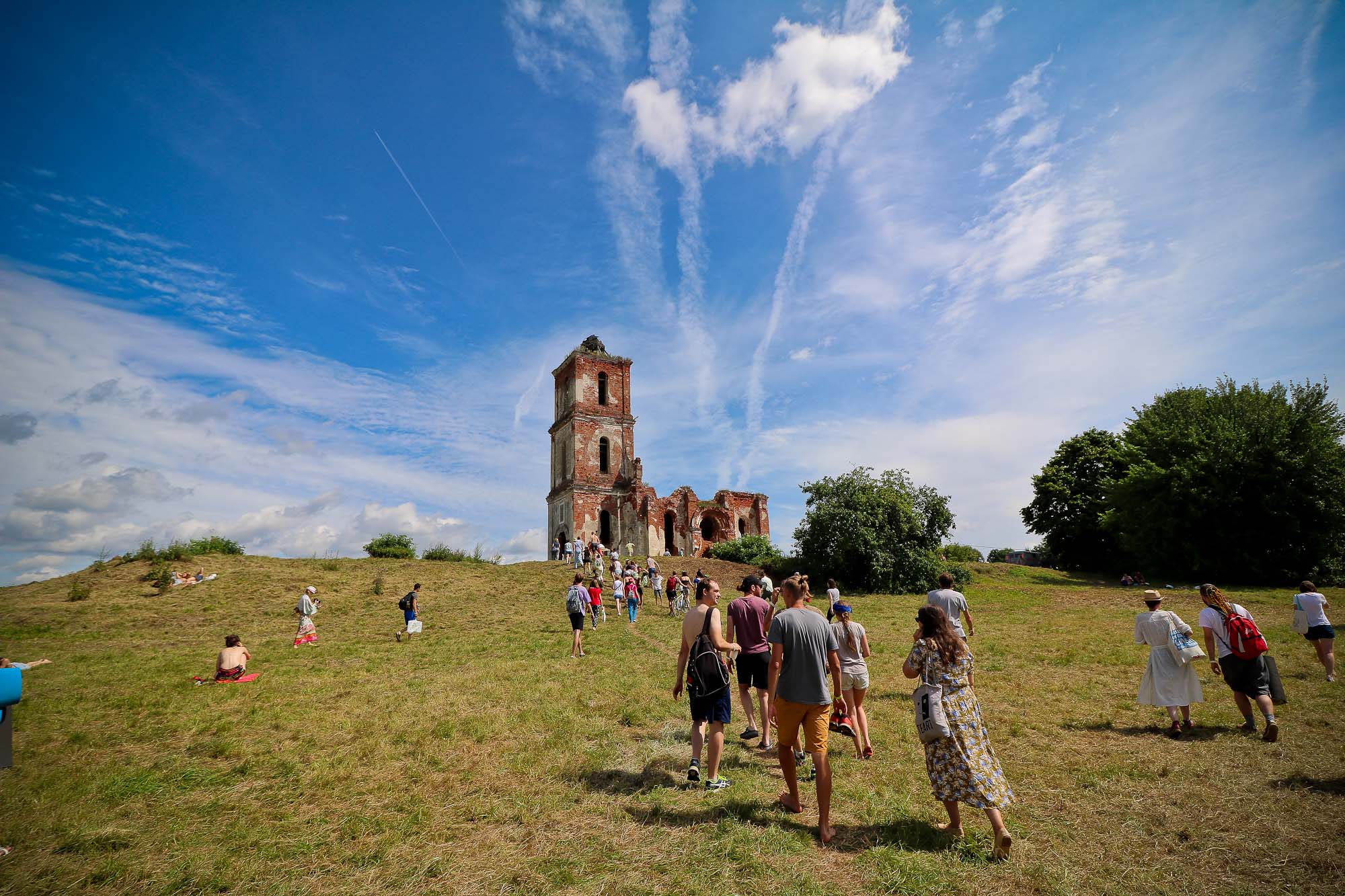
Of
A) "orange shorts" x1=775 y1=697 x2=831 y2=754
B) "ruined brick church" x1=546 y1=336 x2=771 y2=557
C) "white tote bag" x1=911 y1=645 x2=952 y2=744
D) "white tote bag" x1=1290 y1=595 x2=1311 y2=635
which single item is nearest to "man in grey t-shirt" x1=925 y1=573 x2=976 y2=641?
"white tote bag" x1=911 y1=645 x2=952 y2=744

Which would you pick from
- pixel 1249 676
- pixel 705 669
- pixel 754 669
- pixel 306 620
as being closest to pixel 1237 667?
pixel 1249 676

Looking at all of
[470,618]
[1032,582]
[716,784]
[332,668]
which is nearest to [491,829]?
[716,784]

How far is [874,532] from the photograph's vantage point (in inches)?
1105

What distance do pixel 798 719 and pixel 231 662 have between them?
433 inches

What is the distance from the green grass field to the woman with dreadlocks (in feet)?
0.98

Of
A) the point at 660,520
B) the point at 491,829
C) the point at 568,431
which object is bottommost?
the point at 491,829

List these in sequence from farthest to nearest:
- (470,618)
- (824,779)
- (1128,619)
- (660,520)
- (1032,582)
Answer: (660,520), (1032,582), (470,618), (1128,619), (824,779)

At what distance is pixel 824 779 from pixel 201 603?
23056mm

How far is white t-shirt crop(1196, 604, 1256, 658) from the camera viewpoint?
24.5 feet

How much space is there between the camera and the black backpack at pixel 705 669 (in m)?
5.83

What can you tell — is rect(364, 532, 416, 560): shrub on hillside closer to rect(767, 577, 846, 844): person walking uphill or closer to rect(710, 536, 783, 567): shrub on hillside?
rect(710, 536, 783, 567): shrub on hillside

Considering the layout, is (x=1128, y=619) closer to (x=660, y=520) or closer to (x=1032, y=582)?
(x=1032, y=582)

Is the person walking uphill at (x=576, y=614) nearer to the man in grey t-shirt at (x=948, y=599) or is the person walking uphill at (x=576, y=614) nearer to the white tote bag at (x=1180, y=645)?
the man in grey t-shirt at (x=948, y=599)

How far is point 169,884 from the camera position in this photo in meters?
4.31
